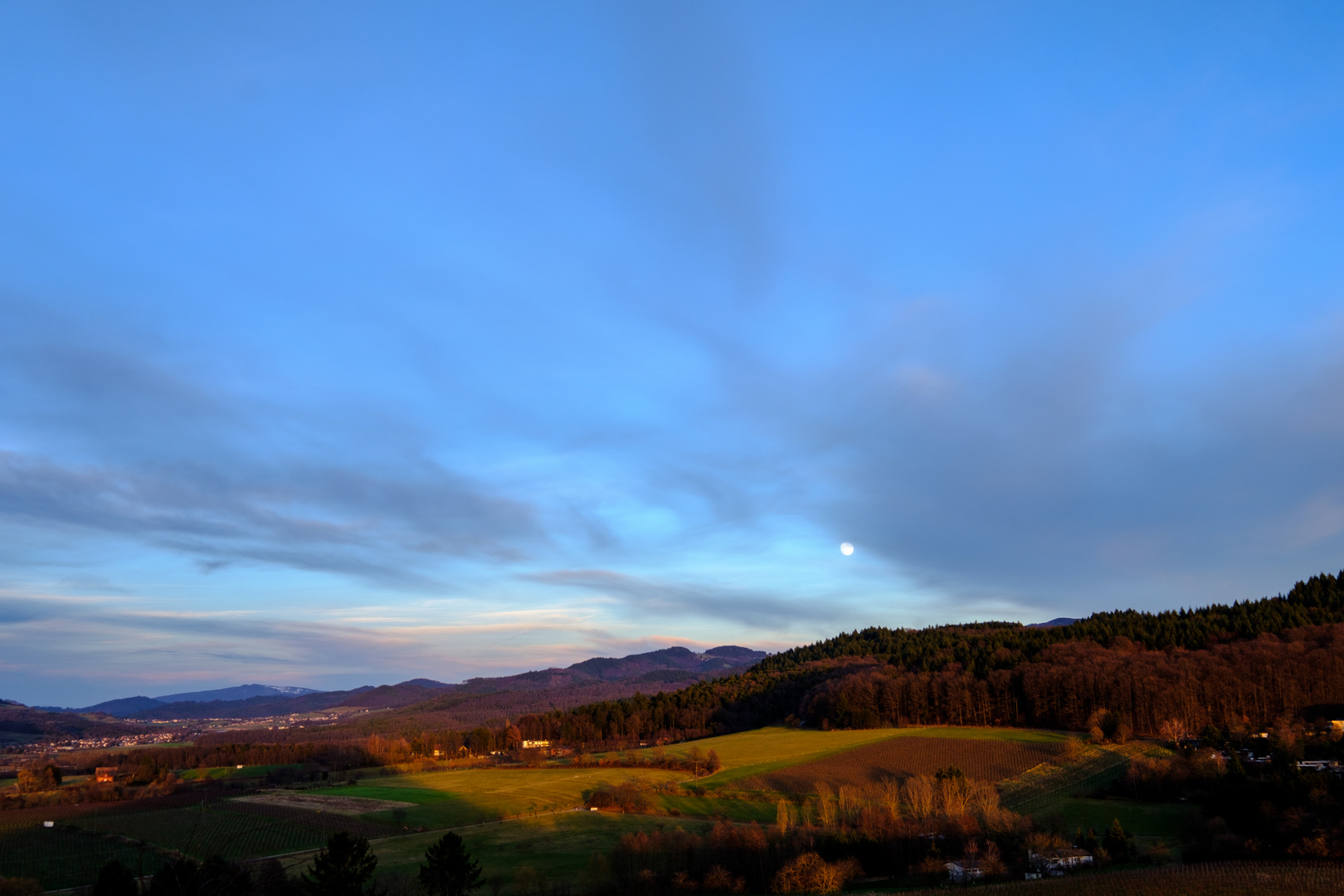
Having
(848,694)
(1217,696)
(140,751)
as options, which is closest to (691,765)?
(848,694)

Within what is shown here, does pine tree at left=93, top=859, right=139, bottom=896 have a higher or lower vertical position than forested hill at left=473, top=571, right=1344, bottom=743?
lower

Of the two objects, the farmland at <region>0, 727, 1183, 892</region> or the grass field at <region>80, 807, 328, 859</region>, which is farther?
the grass field at <region>80, 807, 328, 859</region>

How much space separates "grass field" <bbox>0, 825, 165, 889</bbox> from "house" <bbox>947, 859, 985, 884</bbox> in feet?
194

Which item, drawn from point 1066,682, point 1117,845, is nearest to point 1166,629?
point 1066,682

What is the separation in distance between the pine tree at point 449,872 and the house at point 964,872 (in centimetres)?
3173

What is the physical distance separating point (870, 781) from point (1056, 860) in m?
29.8

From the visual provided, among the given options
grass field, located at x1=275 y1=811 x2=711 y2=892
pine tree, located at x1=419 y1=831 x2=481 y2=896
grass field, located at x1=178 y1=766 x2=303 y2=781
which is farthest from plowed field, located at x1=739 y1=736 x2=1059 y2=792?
grass field, located at x1=178 y1=766 x2=303 y2=781

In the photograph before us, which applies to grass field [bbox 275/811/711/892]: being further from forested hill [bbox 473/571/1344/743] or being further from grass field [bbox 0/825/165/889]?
forested hill [bbox 473/571/1344/743]

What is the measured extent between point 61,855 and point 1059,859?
3385 inches

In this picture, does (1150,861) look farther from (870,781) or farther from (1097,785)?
(870,781)

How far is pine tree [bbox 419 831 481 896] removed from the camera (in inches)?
1853

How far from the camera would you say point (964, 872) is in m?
49.8

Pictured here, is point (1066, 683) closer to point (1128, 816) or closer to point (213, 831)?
point (1128, 816)

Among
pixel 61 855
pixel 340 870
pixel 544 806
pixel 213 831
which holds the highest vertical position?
pixel 340 870
